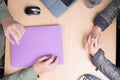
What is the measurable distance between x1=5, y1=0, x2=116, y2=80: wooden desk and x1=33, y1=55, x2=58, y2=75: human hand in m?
0.03

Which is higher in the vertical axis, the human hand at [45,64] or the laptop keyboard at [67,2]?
the laptop keyboard at [67,2]

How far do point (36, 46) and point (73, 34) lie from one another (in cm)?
19

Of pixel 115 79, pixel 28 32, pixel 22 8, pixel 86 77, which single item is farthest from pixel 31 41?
pixel 115 79

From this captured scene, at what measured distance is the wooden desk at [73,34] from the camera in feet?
4.25

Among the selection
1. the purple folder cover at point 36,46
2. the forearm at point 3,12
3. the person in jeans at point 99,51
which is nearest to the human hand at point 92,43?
the person in jeans at point 99,51

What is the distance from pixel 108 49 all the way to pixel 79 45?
0.15 meters

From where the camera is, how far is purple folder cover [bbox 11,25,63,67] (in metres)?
1.29

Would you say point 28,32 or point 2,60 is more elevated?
point 28,32

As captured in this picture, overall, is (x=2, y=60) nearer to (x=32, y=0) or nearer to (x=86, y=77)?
(x=32, y=0)

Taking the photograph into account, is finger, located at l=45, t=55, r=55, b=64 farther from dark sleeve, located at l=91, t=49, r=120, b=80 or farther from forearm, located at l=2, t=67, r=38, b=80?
dark sleeve, located at l=91, t=49, r=120, b=80

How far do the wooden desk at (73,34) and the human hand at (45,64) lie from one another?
0.03m

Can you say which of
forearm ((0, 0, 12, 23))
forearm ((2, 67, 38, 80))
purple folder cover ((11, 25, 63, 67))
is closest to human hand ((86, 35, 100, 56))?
purple folder cover ((11, 25, 63, 67))

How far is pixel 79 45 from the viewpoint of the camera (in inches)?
52.1

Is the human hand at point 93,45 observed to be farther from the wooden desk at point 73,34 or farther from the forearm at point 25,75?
the forearm at point 25,75
